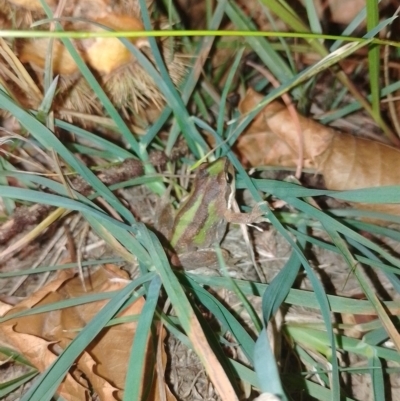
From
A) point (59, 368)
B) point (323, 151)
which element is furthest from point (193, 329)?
point (323, 151)

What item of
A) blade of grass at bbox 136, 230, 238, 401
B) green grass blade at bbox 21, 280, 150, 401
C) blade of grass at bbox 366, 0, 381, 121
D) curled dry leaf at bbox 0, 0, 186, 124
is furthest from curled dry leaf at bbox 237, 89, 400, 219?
green grass blade at bbox 21, 280, 150, 401

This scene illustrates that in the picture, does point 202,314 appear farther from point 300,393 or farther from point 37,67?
point 37,67

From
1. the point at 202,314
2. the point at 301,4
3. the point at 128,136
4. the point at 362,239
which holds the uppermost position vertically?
the point at 301,4

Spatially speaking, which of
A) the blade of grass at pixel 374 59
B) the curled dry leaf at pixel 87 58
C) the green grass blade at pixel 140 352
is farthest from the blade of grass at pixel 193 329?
the blade of grass at pixel 374 59

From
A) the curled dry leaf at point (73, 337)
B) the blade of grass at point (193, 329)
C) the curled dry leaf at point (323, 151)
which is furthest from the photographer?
the curled dry leaf at point (323, 151)

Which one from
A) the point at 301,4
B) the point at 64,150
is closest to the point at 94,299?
the point at 64,150

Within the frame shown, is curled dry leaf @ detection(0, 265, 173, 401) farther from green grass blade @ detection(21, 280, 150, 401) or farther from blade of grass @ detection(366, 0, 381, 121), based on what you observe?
blade of grass @ detection(366, 0, 381, 121)

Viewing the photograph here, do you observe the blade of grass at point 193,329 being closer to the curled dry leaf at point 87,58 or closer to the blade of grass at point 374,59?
the curled dry leaf at point 87,58
